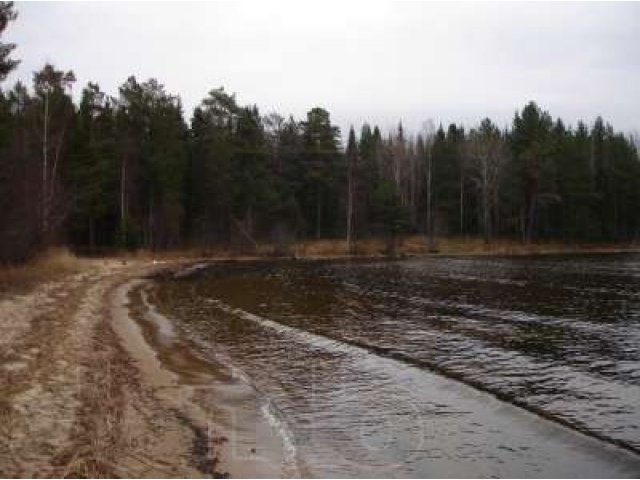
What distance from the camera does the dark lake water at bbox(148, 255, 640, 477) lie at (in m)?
10.7

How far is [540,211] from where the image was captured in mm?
99375

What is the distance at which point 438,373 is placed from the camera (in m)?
16.5

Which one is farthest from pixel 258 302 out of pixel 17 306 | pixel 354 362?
pixel 354 362

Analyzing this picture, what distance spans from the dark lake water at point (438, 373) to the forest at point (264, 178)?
16611mm

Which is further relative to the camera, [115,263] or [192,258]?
[192,258]

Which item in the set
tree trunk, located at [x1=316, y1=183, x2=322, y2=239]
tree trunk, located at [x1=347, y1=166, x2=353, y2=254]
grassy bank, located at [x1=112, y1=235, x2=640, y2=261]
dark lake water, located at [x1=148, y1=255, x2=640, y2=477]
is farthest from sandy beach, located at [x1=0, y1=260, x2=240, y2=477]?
tree trunk, located at [x1=316, y1=183, x2=322, y2=239]

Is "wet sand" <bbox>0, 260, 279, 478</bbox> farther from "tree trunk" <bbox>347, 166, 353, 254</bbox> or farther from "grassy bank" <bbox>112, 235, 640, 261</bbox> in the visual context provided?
"tree trunk" <bbox>347, 166, 353, 254</bbox>

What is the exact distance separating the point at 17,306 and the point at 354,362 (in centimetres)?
1175

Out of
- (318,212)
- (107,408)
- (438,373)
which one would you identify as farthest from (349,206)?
(107,408)

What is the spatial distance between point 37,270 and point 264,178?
161ft

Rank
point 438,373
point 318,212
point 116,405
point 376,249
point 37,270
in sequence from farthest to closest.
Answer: point 318,212
point 376,249
point 37,270
point 438,373
point 116,405

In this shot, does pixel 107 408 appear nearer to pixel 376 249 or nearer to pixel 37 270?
pixel 37 270

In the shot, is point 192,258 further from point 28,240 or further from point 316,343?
point 316,343

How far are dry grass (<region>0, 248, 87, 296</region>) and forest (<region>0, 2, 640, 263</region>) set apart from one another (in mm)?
1101
